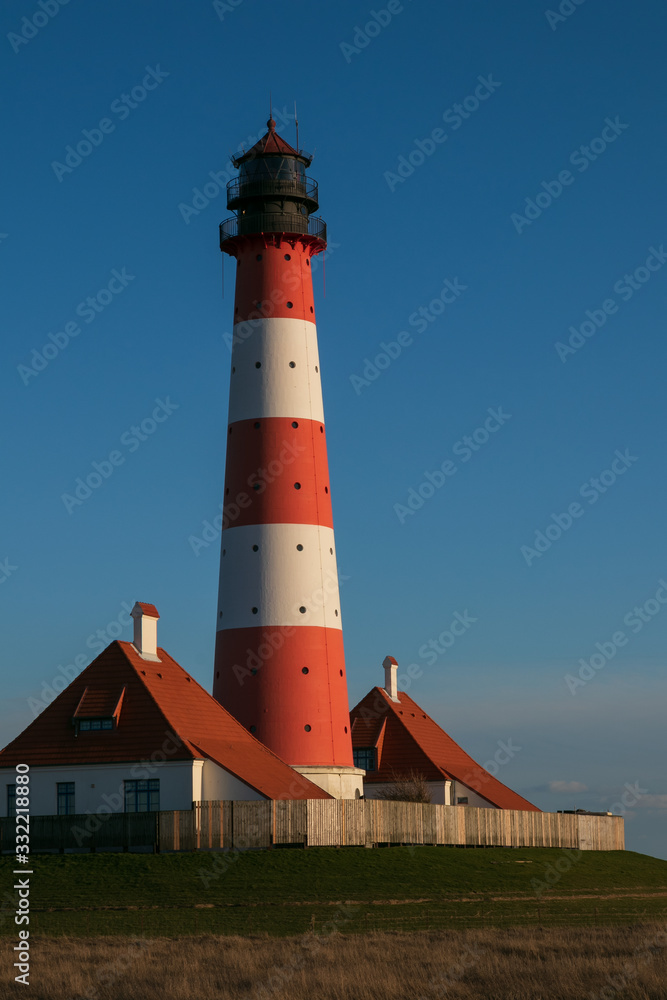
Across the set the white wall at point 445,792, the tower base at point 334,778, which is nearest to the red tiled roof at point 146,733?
the tower base at point 334,778

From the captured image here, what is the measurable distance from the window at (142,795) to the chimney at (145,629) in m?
5.70

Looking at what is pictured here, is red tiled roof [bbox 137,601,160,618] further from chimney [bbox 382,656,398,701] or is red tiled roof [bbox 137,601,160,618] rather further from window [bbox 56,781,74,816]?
chimney [bbox 382,656,398,701]

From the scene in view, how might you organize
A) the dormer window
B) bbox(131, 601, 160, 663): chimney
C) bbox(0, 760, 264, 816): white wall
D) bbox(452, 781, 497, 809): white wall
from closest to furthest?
bbox(0, 760, 264, 816): white wall < the dormer window < bbox(131, 601, 160, 663): chimney < bbox(452, 781, 497, 809): white wall

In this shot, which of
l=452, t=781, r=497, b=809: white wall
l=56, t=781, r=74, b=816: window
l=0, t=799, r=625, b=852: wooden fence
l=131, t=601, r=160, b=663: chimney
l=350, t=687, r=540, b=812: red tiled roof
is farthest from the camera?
l=452, t=781, r=497, b=809: white wall

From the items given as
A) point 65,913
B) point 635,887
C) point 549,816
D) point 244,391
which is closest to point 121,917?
point 65,913

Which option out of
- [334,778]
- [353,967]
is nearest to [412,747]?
[334,778]

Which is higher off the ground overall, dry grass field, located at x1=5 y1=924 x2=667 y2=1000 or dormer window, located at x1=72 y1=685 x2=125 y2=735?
dormer window, located at x1=72 y1=685 x2=125 y2=735

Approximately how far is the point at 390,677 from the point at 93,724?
65.3 ft

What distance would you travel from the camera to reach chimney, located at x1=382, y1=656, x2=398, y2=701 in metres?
62.8

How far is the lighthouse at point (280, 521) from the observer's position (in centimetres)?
4972

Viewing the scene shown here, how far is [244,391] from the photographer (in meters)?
52.1

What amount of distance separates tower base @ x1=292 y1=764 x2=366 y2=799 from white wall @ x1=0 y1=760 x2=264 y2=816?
5.43m

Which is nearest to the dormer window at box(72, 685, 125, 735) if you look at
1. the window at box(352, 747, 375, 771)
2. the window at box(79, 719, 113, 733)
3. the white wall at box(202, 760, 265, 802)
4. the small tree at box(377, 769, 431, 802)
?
the window at box(79, 719, 113, 733)

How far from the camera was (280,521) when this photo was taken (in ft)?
166
